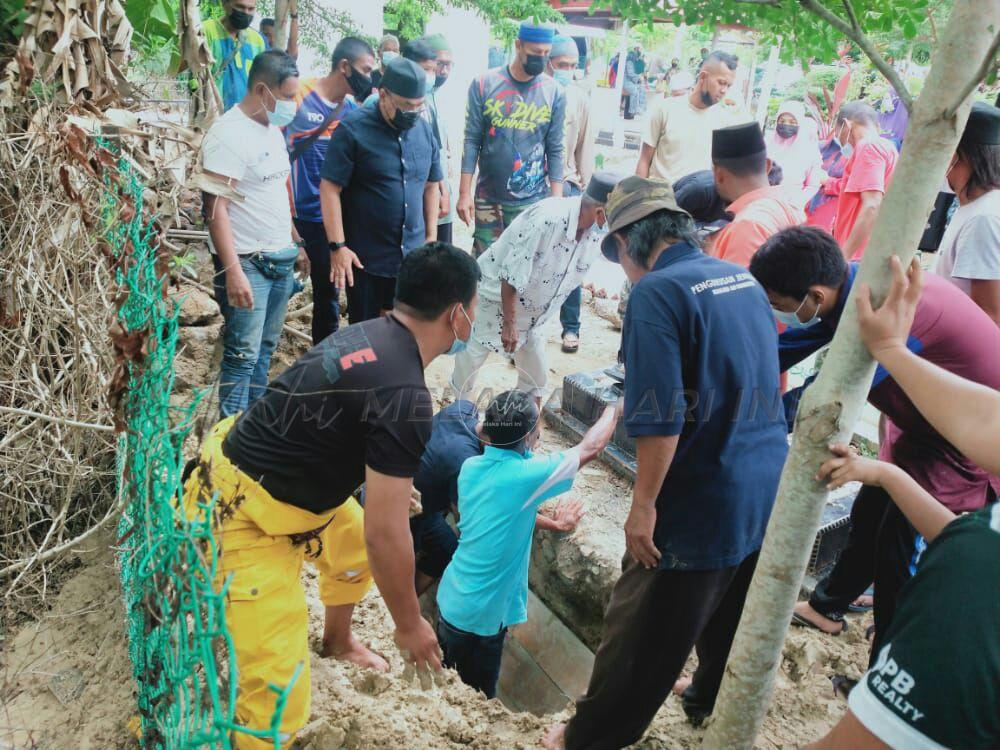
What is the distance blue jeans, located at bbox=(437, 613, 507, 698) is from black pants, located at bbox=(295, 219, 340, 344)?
235 cm

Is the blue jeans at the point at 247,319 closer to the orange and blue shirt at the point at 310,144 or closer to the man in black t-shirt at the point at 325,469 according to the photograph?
the orange and blue shirt at the point at 310,144

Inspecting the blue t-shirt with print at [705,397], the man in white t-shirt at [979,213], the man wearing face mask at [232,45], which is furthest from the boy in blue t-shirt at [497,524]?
the man wearing face mask at [232,45]

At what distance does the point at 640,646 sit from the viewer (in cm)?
231

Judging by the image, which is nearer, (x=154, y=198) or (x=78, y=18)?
(x=78, y=18)

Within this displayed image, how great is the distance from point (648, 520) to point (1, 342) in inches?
99.5

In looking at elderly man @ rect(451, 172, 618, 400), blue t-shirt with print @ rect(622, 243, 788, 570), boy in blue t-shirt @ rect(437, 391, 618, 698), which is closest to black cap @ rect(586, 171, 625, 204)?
elderly man @ rect(451, 172, 618, 400)

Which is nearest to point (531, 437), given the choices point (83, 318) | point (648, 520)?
point (648, 520)

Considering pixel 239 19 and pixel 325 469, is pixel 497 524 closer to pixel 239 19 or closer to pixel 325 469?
pixel 325 469

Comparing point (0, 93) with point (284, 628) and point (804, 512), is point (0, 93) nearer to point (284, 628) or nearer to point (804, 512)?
point (284, 628)

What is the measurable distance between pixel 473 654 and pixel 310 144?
3.42 meters

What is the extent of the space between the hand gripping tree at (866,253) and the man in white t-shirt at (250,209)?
7.86ft

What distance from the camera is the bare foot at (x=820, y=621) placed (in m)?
3.24

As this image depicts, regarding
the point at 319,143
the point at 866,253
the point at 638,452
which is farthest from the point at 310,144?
the point at 866,253

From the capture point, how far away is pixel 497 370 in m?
5.49
